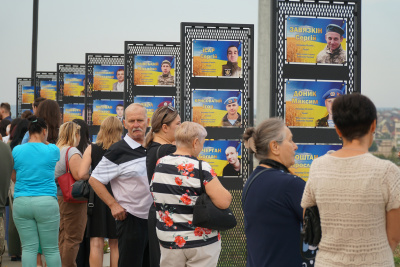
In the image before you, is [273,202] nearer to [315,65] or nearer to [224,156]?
[315,65]

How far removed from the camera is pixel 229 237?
26.7ft

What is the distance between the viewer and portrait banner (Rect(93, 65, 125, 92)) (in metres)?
15.2

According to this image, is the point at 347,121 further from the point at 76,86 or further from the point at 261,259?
the point at 76,86

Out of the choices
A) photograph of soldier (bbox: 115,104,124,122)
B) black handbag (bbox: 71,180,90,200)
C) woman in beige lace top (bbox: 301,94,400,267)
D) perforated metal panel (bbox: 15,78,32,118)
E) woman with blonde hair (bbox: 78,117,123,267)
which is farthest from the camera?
perforated metal panel (bbox: 15,78,32,118)

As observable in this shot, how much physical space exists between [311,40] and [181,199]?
102 inches

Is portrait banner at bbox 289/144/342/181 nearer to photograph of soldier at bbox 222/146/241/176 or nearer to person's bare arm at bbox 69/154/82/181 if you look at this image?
photograph of soldier at bbox 222/146/241/176

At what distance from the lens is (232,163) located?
8.32 m

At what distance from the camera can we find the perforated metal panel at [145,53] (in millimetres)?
11531

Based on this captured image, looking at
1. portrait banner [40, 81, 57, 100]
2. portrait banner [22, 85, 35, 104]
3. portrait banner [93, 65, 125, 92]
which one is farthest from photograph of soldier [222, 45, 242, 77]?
portrait banner [22, 85, 35, 104]

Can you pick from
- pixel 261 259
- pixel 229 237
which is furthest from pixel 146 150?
pixel 229 237

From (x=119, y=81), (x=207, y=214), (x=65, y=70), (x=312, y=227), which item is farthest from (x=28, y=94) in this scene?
(x=312, y=227)

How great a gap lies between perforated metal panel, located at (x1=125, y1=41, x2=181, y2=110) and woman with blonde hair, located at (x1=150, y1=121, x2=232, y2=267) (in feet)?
22.7

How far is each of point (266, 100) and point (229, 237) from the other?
7.66ft

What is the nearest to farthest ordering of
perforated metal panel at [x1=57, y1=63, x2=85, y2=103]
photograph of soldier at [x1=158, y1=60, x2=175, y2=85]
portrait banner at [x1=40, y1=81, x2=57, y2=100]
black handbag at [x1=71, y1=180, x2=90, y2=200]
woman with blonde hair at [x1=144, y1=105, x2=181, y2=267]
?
woman with blonde hair at [x1=144, y1=105, x2=181, y2=267] < black handbag at [x1=71, y1=180, x2=90, y2=200] < photograph of soldier at [x1=158, y1=60, x2=175, y2=85] < perforated metal panel at [x1=57, y1=63, x2=85, y2=103] < portrait banner at [x1=40, y1=81, x2=57, y2=100]
